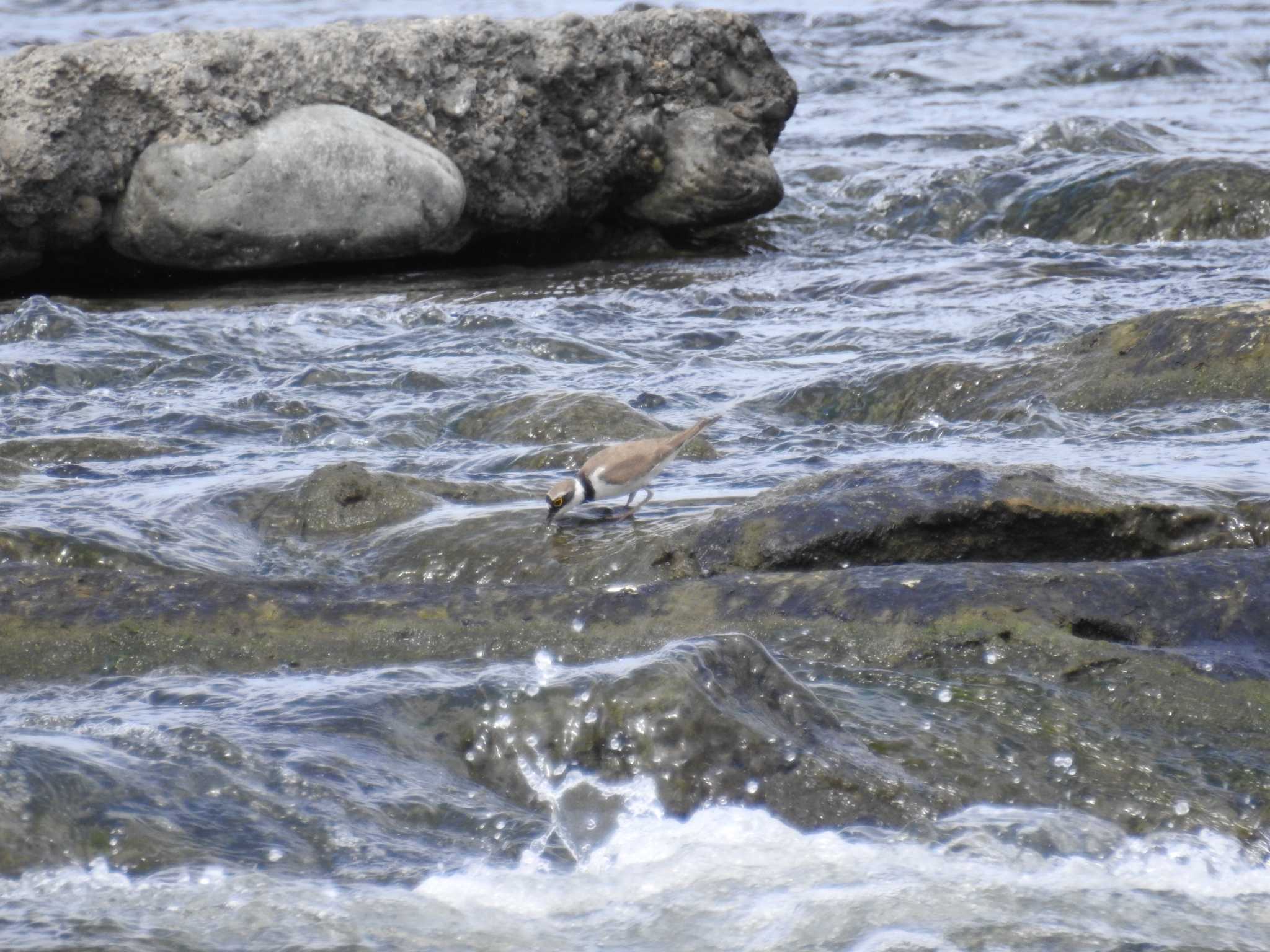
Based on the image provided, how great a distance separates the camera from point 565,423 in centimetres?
741

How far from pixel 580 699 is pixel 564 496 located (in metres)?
1.59

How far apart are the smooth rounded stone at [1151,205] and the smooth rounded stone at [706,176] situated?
6.21ft

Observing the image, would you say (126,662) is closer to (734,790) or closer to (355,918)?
(355,918)

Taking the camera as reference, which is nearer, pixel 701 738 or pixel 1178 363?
pixel 701 738

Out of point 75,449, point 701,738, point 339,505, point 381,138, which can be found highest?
point 381,138

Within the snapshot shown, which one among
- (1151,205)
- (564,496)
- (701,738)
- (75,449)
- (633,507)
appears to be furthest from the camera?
(1151,205)

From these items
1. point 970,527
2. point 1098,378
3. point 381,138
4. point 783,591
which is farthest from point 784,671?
point 381,138

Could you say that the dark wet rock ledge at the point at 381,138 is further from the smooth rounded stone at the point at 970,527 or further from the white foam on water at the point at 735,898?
the white foam on water at the point at 735,898

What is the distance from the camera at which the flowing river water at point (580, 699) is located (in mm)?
3496

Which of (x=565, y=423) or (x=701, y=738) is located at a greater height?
(x=701, y=738)

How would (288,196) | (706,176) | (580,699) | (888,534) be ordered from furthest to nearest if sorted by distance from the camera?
1. (706,176)
2. (288,196)
3. (888,534)
4. (580,699)

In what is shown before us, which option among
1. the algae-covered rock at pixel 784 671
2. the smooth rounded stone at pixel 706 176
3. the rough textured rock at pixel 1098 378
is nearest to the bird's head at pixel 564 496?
the algae-covered rock at pixel 784 671

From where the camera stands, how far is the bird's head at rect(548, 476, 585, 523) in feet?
18.2

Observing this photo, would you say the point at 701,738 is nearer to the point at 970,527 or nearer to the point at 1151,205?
the point at 970,527
